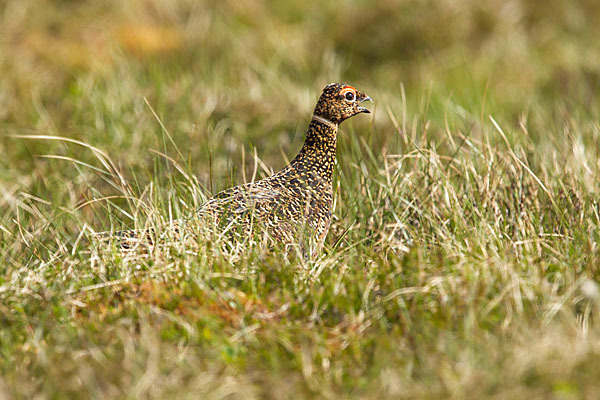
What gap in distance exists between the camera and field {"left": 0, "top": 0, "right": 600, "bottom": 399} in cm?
306

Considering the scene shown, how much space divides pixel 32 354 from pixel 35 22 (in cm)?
756

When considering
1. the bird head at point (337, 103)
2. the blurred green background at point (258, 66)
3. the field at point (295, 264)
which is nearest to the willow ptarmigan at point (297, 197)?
the bird head at point (337, 103)

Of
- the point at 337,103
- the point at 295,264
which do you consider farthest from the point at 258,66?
the point at 295,264

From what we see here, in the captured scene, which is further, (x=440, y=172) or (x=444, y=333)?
(x=440, y=172)

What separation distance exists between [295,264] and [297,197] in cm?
75

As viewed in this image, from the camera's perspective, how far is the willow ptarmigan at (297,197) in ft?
13.6

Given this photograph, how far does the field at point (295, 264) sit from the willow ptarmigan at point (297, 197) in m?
0.17

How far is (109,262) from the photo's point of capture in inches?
148

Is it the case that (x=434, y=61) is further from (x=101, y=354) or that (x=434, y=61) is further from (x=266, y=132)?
(x=101, y=354)

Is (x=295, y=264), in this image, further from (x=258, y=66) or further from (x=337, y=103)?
(x=258, y=66)

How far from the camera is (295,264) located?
3.79m

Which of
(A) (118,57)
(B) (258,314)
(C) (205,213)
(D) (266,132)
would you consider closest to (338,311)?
(B) (258,314)

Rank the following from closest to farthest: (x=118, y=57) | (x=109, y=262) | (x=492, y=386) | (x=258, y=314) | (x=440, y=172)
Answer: (x=492, y=386), (x=258, y=314), (x=109, y=262), (x=440, y=172), (x=118, y=57)

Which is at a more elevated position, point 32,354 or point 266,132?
point 266,132
